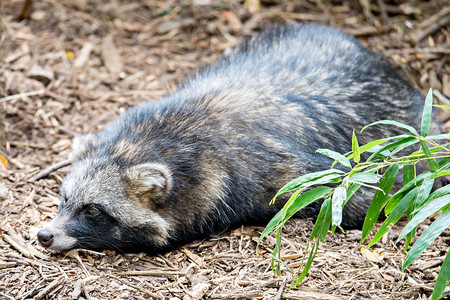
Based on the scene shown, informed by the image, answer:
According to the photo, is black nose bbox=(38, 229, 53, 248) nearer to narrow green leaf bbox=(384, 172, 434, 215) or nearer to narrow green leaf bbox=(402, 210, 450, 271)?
narrow green leaf bbox=(384, 172, 434, 215)

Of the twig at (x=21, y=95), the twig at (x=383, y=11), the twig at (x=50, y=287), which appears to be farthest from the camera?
the twig at (x=383, y=11)

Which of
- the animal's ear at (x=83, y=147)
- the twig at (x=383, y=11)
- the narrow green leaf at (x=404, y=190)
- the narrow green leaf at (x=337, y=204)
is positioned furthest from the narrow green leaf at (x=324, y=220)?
the twig at (x=383, y=11)

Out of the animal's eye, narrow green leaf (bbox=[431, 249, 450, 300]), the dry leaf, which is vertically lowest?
the dry leaf

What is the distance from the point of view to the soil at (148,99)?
4.96 meters

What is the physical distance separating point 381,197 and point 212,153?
204cm

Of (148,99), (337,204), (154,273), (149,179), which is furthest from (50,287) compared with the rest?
(148,99)

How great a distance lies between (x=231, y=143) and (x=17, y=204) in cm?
228

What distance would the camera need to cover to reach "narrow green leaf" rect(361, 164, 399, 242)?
4.08m

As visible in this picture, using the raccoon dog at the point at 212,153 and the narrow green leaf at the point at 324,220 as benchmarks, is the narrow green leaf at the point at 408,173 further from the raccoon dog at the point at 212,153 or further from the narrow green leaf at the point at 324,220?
the raccoon dog at the point at 212,153

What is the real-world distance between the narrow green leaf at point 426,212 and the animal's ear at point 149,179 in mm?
2495

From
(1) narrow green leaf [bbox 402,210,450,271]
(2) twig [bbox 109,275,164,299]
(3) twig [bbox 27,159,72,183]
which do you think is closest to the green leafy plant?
(1) narrow green leaf [bbox 402,210,450,271]

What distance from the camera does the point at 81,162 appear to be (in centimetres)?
582

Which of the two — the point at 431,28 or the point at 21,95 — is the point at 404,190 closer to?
the point at 21,95

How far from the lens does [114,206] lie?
5477mm
